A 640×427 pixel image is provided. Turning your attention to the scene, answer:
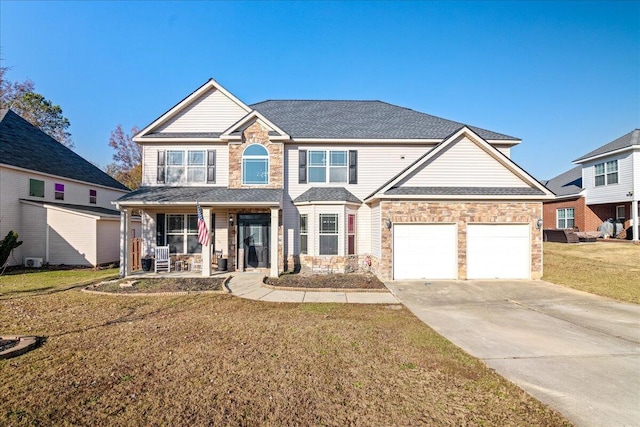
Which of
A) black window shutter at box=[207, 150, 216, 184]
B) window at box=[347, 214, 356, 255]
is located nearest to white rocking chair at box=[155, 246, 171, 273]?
black window shutter at box=[207, 150, 216, 184]

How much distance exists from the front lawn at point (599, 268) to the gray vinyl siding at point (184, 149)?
15.4 meters

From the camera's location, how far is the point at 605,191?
21.6 m

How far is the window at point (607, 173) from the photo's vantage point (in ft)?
68.8

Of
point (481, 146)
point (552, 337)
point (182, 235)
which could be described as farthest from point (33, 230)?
point (481, 146)

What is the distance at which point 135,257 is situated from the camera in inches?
550

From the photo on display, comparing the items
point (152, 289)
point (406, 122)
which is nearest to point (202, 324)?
point (152, 289)

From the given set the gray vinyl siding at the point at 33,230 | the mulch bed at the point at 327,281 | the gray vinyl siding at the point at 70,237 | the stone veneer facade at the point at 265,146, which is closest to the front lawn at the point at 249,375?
the mulch bed at the point at 327,281

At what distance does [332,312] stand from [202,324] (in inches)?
133

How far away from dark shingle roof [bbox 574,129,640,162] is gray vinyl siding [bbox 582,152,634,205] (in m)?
0.56

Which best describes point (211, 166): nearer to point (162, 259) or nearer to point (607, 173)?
point (162, 259)

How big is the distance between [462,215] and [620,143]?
18.4m

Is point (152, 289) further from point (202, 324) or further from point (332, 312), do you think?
point (332, 312)

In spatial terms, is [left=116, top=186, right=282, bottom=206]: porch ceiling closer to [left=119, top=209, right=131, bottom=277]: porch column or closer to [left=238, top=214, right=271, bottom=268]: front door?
[left=119, top=209, right=131, bottom=277]: porch column

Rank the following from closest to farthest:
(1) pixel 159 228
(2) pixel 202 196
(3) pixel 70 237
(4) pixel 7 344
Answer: (4) pixel 7 344, (2) pixel 202 196, (1) pixel 159 228, (3) pixel 70 237
